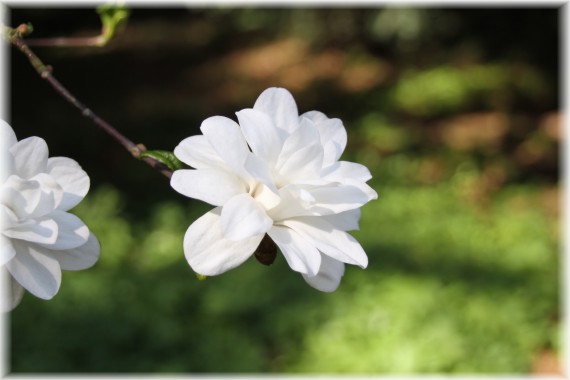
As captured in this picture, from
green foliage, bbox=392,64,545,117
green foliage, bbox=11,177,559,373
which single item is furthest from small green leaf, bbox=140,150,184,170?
green foliage, bbox=392,64,545,117

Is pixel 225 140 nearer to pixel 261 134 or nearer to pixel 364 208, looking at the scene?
pixel 261 134

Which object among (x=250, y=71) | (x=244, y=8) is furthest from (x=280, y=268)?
(x=244, y=8)

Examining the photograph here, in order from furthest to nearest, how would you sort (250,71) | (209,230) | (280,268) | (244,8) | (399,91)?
(244,8) → (250,71) → (399,91) → (280,268) → (209,230)

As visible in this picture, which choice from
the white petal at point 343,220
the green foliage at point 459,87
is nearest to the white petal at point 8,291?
the white petal at point 343,220

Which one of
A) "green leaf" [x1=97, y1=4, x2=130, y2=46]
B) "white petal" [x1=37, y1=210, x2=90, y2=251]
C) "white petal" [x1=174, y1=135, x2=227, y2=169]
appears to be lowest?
"white petal" [x1=37, y1=210, x2=90, y2=251]

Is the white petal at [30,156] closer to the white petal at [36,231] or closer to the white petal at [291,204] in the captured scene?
the white petal at [36,231]

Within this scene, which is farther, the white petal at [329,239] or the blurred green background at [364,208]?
the blurred green background at [364,208]

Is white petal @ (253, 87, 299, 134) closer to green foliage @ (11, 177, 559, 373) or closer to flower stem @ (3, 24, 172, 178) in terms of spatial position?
flower stem @ (3, 24, 172, 178)

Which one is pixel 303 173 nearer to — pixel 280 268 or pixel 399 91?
pixel 280 268
